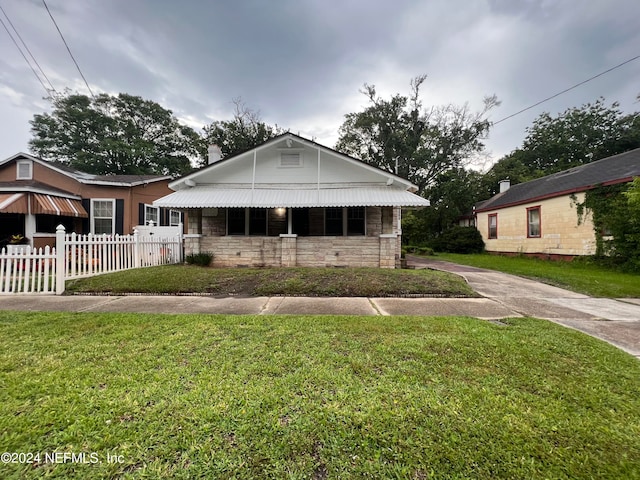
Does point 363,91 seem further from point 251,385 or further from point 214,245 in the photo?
point 251,385

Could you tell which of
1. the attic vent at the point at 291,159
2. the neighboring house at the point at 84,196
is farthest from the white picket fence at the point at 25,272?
the attic vent at the point at 291,159

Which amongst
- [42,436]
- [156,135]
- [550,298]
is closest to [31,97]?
[156,135]

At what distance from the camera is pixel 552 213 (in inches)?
538

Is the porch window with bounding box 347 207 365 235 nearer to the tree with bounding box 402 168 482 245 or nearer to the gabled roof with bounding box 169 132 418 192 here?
the gabled roof with bounding box 169 132 418 192

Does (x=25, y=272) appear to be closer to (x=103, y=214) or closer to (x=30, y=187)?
(x=30, y=187)

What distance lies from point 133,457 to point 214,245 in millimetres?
9369

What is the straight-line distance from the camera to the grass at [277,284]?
20.2ft

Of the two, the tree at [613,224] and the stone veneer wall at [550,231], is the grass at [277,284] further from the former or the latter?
the stone veneer wall at [550,231]

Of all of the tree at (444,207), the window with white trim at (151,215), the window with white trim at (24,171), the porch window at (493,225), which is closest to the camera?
the window with white trim at (24,171)

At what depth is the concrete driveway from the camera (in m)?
3.86

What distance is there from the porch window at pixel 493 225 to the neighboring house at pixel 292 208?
10.8 meters

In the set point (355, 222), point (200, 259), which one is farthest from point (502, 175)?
point (200, 259)

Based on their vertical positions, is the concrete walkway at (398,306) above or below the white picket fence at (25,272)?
below

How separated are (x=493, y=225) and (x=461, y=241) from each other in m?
2.31
